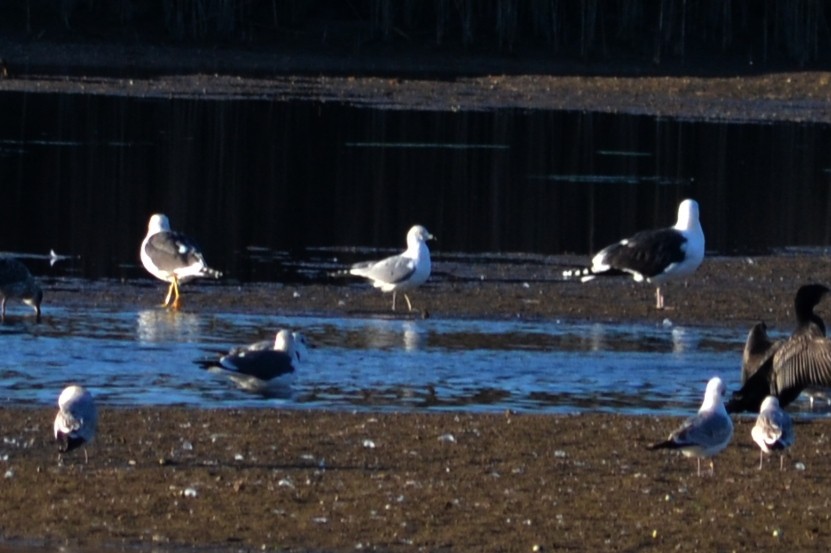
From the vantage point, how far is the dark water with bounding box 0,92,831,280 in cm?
2273

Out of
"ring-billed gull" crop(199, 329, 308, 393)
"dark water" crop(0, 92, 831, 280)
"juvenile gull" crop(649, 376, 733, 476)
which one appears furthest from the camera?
"dark water" crop(0, 92, 831, 280)

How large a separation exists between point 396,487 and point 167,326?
20.7 feet

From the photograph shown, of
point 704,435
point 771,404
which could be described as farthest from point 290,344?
point 704,435

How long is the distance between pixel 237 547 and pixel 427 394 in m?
4.49

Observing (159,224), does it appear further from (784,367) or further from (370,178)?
(370,178)

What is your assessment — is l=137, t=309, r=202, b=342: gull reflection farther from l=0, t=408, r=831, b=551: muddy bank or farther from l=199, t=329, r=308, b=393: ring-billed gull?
l=0, t=408, r=831, b=551: muddy bank

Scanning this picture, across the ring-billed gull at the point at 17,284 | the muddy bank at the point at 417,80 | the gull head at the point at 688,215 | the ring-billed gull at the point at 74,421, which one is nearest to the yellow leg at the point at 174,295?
the ring-billed gull at the point at 17,284

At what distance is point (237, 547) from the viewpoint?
8766 mm

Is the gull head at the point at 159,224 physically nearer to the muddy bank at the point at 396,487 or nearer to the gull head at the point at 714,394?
the muddy bank at the point at 396,487

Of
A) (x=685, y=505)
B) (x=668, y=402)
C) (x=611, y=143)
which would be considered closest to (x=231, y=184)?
(x=611, y=143)

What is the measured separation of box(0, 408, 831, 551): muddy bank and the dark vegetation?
44011mm

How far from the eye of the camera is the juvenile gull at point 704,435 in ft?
32.9

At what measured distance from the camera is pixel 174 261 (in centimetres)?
1719

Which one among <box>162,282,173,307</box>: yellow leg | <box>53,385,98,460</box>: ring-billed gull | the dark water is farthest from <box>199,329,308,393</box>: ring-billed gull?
the dark water
